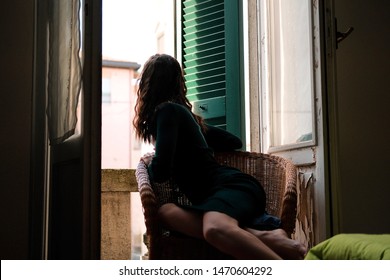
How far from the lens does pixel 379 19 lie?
125 inches

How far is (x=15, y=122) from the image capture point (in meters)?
2.46

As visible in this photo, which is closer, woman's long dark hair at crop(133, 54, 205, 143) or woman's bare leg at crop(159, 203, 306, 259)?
woman's bare leg at crop(159, 203, 306, 259)

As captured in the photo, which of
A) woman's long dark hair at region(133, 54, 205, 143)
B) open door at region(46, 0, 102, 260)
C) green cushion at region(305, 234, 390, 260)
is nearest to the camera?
green cushion at region(305, 234, 390, 260)

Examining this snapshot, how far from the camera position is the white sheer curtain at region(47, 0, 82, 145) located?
1904 millimetres

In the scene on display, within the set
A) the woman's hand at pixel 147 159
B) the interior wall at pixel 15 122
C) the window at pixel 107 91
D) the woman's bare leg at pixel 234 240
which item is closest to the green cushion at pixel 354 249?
the woman's bare leg at pixel 234 240

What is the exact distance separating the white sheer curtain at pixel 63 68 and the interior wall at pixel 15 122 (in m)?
0.27

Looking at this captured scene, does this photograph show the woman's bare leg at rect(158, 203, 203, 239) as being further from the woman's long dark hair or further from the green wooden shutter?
the green wooden shutter

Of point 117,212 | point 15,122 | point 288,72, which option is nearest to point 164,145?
point 15,122

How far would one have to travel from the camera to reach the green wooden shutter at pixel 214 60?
306 centimetres

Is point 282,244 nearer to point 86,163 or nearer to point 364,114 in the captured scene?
point 86,163

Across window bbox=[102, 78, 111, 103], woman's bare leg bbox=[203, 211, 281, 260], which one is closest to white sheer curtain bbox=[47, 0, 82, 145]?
woman's bare leg bbox=[203, 211, 281, 260]

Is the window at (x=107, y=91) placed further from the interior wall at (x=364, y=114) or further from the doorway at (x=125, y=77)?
the interior wall at (x=364, y=114)

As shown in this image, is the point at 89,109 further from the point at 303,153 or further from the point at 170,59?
the point at 303,153
